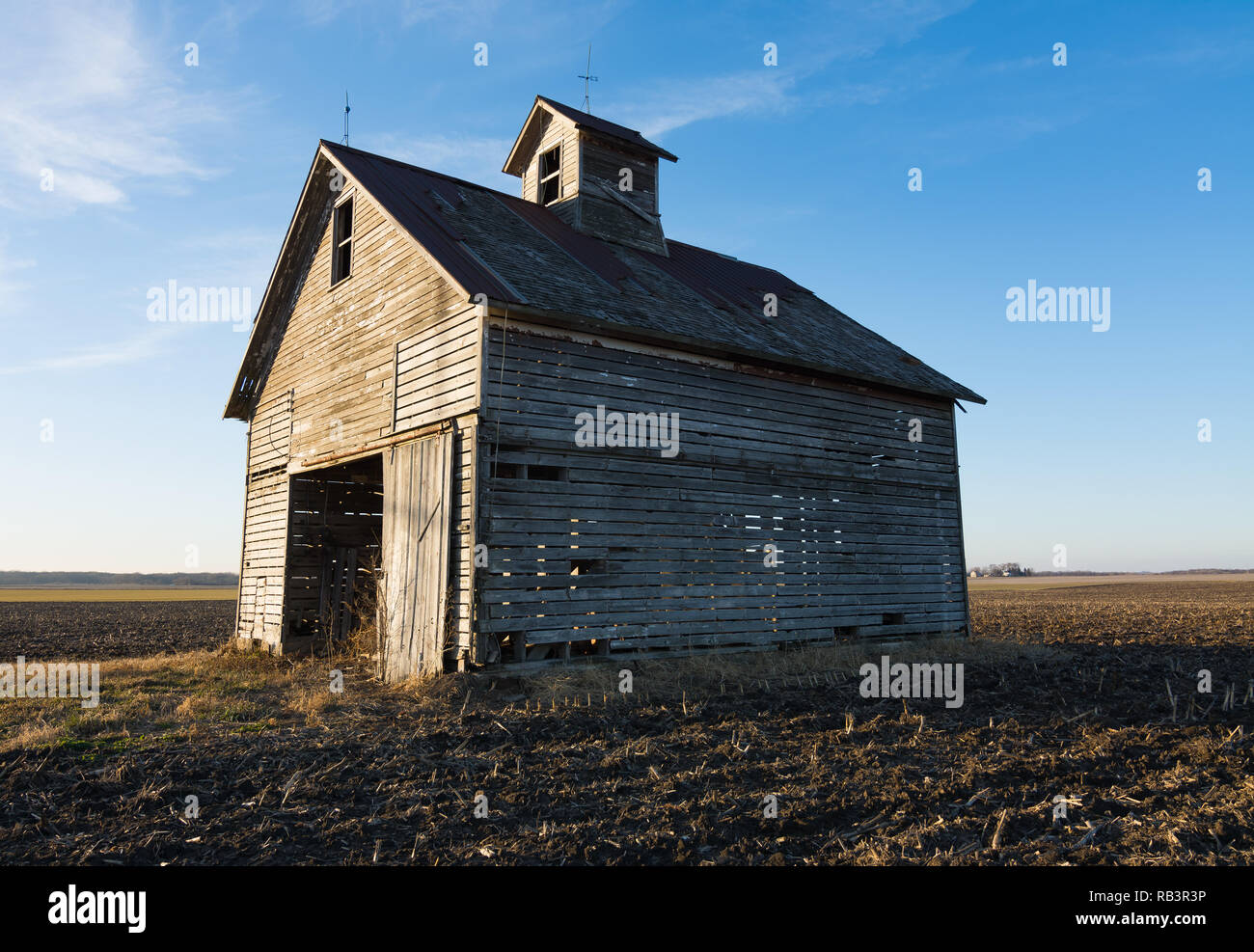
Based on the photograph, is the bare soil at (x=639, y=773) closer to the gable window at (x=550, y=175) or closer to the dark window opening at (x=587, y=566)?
the dark window opening at (x=587, y=566)

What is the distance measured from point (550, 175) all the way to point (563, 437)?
9.06 metres

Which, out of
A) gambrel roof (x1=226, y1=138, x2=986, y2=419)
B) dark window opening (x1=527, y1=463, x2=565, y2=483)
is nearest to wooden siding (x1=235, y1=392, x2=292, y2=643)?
gambrel roof (x1=226, y1=138, x2=986, y2=419)

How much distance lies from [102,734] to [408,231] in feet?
23.9

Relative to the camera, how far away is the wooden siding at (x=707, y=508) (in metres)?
10.8

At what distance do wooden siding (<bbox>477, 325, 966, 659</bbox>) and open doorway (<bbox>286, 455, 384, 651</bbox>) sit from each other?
479 cm

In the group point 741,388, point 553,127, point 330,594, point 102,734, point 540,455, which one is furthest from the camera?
point 553,127

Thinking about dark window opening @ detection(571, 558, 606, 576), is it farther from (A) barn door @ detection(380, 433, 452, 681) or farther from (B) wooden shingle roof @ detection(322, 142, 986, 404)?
(B) wooden shingle roof @ detection(322, 142, 986, 404)

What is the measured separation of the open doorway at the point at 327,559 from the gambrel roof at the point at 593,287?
3.44 meters

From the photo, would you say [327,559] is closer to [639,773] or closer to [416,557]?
[416,557]

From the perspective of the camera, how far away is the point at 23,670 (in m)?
13.4

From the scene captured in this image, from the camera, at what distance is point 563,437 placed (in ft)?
36.6
